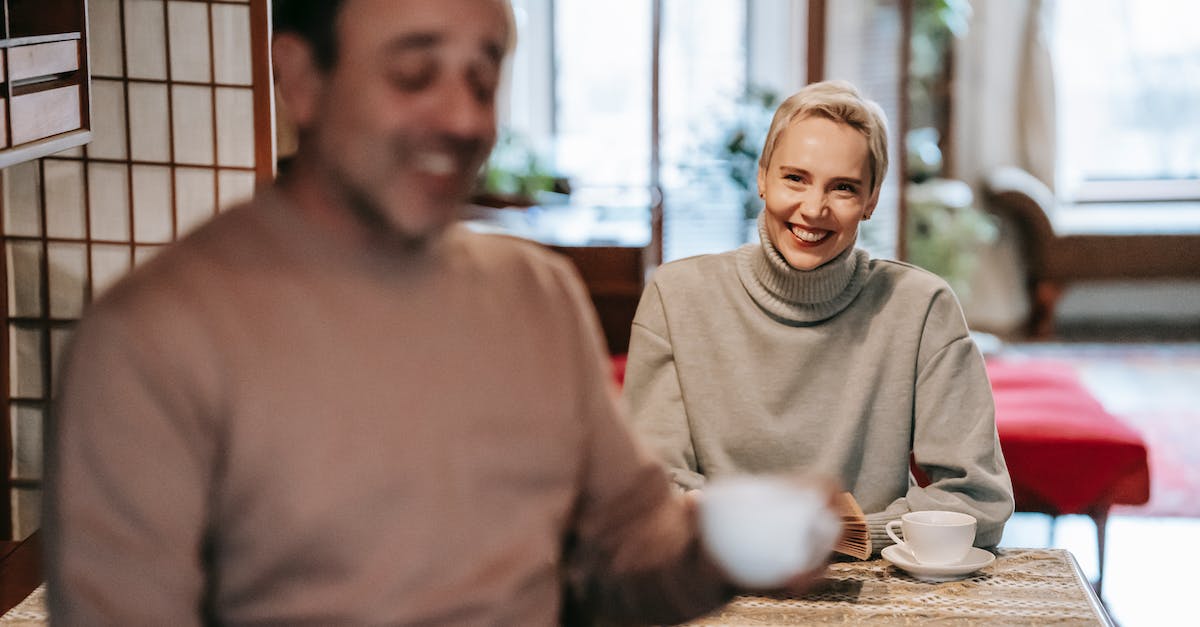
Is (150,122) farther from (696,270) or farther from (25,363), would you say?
(696,270)

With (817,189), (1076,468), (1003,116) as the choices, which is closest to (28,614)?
(817,189)

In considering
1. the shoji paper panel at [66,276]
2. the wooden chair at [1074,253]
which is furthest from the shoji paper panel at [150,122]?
the wooden chair at [1074,253]

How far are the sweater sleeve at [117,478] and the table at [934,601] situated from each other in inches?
25.9

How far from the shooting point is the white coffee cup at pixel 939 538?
1.39m

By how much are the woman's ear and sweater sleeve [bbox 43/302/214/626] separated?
6.9 inches

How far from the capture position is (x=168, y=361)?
2.29 feet

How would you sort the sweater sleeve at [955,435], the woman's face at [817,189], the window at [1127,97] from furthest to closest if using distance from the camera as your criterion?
the window at [1127,97]
the woman's face at [817,189]
the sweater sleeve at [955,435]

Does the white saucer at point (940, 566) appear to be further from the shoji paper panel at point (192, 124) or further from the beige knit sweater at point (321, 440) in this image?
the shoji paper panel at point (192, 124)

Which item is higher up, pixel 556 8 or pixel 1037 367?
pixel 556 8

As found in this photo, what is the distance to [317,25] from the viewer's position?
76cm

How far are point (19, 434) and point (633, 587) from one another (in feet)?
7.87

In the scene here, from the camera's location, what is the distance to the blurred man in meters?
0.69

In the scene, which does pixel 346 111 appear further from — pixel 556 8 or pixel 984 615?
pixel 556 8

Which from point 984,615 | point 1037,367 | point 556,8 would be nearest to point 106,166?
point 984,615
